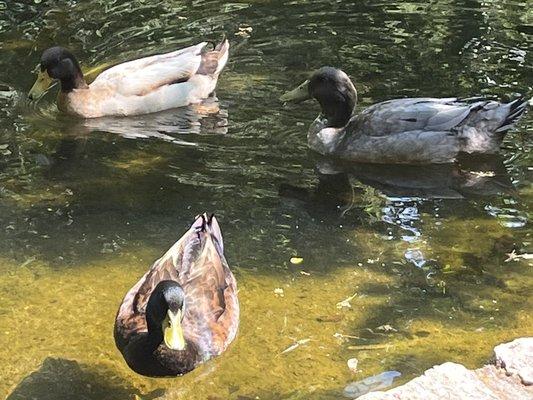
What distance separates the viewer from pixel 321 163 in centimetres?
818

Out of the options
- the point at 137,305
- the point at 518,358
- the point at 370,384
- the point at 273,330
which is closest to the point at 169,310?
the point at 137,305

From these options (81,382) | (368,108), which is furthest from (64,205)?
(368,108)

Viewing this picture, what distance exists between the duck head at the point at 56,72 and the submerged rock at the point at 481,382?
6.03 metres

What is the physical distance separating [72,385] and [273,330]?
1243 millimetres

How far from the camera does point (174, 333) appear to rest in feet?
16.1

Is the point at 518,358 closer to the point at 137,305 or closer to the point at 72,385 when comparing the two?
the point at 137,305

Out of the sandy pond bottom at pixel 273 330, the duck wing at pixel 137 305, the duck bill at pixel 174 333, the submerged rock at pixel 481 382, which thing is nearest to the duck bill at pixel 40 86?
the sandy pond bottom at pixel 273 330

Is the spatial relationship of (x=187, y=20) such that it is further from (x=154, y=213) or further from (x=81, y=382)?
(x=81, y=382)

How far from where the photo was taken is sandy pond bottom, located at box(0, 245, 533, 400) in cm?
514

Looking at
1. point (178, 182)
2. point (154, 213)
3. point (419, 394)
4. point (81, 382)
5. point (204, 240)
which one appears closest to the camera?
point (419, 394)

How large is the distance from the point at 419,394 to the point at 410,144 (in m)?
4.29

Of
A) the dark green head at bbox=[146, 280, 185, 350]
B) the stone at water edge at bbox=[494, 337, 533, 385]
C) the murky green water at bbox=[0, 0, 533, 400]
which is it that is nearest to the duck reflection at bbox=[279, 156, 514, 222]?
the murky green water at bbox=[0, 0, 533, 400]

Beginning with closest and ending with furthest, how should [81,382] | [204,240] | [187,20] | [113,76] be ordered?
[81,382]
[204,240]
[113,76]
[187,20]

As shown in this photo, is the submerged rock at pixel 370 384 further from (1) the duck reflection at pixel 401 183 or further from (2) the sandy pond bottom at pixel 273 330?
(1) the duck reflection at pixel 401 183
